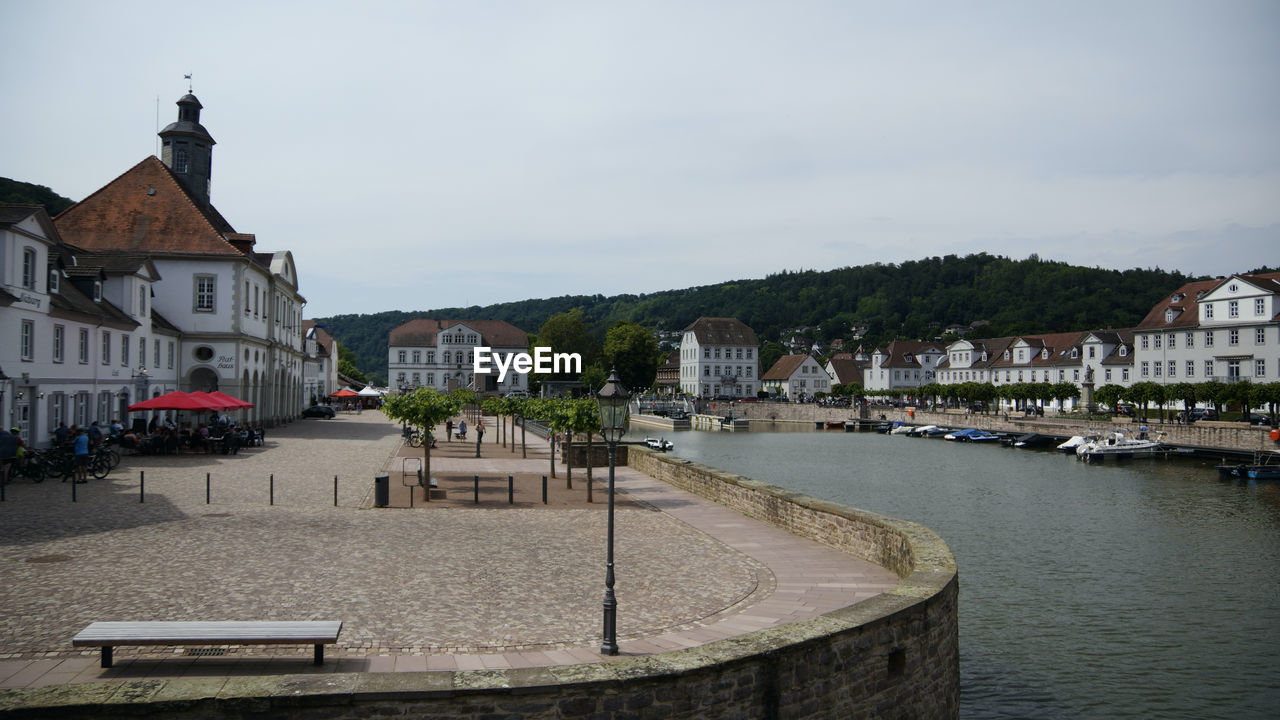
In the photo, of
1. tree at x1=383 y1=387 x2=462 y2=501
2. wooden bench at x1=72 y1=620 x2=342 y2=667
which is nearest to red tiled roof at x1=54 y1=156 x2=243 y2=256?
tree at x1=383 y1=387 x2=462 y2=501

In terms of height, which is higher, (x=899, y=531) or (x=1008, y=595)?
(x=899, y=531)

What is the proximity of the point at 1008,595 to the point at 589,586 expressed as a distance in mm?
11175

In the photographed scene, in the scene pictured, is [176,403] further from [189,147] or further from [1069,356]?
[1069,356]

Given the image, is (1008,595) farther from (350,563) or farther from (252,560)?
(252,560)

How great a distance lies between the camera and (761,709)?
303 inches

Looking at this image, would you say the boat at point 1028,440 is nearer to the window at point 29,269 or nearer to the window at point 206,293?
the window at point 206,293

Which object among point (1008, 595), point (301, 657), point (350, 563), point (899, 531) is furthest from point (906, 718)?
point (1008, 595)

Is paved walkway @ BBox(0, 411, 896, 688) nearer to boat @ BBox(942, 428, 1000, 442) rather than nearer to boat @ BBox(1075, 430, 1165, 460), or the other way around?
boat @ BBox(1075, 430, 1165, 460)

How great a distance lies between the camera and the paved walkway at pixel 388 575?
28.5ft

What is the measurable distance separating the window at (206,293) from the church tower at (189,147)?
452 inches

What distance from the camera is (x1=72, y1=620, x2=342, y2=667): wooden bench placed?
24.8 feet

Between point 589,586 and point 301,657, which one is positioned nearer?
point 301,657

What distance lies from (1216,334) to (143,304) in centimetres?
7715

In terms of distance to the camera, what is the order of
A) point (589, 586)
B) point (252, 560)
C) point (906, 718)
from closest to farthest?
point (906, 718)
point (589, 586)
point (252, 560)
